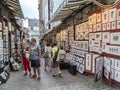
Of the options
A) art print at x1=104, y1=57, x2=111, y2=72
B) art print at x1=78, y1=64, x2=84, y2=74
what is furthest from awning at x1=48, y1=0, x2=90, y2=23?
art print at x1=78, y1=64, x2=84, y2=74

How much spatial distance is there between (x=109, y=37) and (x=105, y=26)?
1.60ft

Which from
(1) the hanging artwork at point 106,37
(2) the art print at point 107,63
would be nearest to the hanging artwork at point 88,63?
(2) the art print at point 107,63

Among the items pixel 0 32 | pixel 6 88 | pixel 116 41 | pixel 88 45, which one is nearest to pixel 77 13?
pixel 88 45

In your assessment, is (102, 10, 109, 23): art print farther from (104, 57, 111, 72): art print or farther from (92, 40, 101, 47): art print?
(104, 57, 111, 72): art print

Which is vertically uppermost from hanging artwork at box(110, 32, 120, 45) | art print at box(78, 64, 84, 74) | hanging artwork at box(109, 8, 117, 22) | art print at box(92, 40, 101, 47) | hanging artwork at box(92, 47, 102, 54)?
hanging artwork at box(109, 8, 117, 22)

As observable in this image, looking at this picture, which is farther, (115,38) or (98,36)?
(98,36)

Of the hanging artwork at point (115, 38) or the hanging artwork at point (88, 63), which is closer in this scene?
the hanging artwork at point (115, 38)

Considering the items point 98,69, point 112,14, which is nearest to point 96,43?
point 98,69

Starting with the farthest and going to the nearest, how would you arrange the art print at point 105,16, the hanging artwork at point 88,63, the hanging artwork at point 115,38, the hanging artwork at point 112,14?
the hanging artwork at point 88,63 → the art print at point 105,16 → the hanging artwork at point 112,14 → the hanging artwork at point 115,38

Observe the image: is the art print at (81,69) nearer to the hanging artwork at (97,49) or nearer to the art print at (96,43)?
the hanging artwork at (97,49)

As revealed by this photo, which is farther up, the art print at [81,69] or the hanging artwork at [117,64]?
the hanging artwork at [117,64]

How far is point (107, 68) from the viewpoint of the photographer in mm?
6742

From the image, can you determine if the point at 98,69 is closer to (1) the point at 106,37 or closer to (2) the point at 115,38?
(1) the point at 106,37

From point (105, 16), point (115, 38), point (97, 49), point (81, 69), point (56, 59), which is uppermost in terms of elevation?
point (105, 16)
